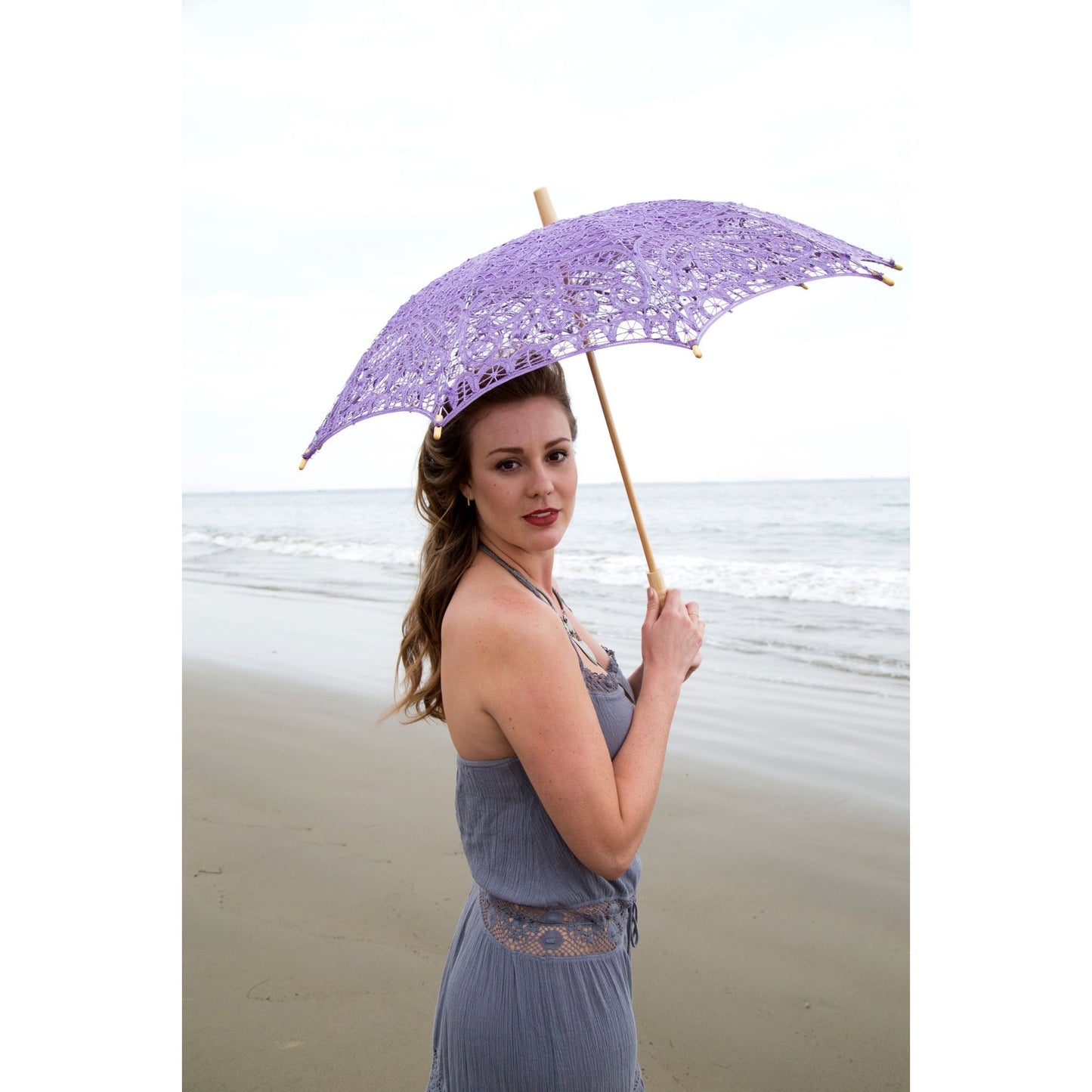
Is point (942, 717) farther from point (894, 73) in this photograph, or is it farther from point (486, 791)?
point (894, 73)

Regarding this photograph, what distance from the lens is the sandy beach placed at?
3.38 meters

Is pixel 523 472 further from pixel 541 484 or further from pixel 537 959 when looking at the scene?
pixel 537 959

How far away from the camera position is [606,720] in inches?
67.3

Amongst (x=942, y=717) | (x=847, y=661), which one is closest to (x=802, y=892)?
(x=942, y=717)

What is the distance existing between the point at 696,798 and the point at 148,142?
4734 millimetres

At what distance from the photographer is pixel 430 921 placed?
429cm

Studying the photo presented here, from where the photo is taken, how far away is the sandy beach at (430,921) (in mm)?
3385

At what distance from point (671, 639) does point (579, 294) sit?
72 centimetres

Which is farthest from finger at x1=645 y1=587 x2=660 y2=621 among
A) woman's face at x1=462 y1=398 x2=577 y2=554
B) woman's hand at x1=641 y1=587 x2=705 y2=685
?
woman's face at x1=462 y1=398 x2=577 y2=554

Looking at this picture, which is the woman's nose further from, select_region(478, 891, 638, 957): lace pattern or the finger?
select_region(478, 891, 638, 957): lace pattern

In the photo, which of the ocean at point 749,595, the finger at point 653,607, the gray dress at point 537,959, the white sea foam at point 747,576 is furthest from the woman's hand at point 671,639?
the white sea foam at point 747,576

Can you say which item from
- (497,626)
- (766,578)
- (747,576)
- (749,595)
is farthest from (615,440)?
(747,576)

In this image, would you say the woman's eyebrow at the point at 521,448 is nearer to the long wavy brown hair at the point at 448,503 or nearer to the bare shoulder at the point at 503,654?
the long wavy brown hair at the point at 448,503

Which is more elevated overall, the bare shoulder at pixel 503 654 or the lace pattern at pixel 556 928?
the bare shoulder at pixel 503 654
